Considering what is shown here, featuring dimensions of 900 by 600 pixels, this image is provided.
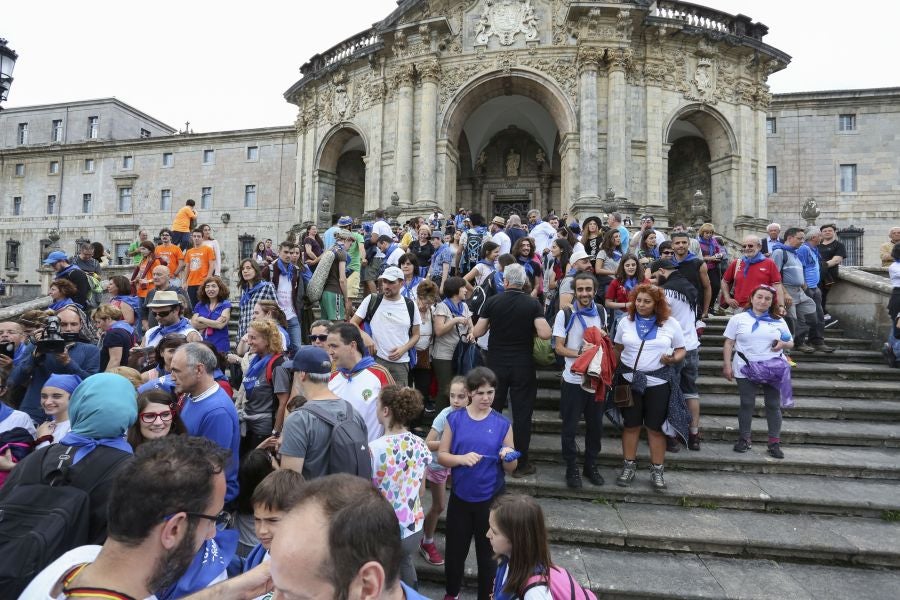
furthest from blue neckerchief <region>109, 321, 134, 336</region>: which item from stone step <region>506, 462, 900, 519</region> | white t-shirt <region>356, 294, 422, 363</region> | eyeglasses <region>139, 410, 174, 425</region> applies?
stone step <region>506, 462, 900, 519</region>

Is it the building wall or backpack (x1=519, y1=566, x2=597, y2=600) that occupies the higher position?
the building wall

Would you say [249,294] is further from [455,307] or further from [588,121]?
[588,121]

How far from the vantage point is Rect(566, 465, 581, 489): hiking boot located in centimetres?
476

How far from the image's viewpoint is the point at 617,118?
1833 cm

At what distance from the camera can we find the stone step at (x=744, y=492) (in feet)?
14.8

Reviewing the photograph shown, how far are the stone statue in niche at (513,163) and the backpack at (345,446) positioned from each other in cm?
2290

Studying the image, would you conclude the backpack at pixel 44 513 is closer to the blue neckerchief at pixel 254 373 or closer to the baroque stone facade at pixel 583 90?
the blue neckerchief at pixel 254 373

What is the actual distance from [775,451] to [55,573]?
618cm

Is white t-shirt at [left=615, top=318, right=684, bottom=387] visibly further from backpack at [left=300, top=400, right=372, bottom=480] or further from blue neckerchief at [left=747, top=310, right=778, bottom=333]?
backpack at [left=300, top=400, right=372, bottom=480]

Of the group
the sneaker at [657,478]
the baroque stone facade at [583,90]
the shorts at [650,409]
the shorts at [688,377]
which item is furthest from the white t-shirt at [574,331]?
the baroque stone facade at [583,90]

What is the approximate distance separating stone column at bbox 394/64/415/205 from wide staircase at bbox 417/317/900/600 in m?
14.6

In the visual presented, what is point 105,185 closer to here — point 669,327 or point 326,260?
point 326,260

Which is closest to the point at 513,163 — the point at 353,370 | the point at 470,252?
the point at 470,252

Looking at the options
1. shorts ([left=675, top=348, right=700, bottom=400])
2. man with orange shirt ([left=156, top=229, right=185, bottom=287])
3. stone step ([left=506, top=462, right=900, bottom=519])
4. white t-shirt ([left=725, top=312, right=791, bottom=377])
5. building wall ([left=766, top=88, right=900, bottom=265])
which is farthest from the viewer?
building wall ([left=766, top=88, right=900, bottom=265])
